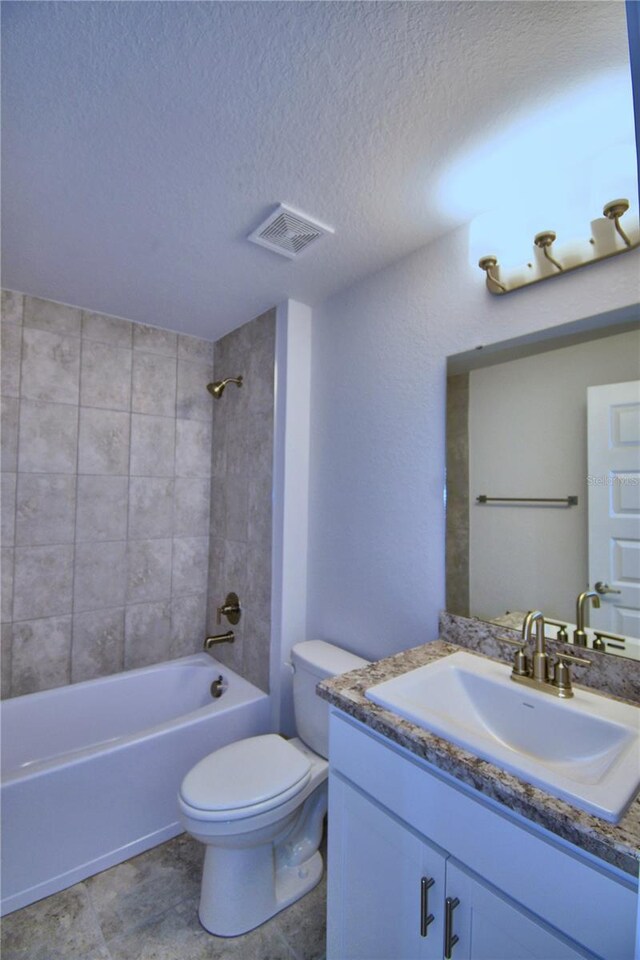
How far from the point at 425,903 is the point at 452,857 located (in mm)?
131

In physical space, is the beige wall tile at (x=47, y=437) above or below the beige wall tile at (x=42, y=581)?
above

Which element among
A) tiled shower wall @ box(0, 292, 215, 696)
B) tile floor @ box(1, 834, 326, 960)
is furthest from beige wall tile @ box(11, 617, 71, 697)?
tile floor @ box(1, 834, 326, 960)

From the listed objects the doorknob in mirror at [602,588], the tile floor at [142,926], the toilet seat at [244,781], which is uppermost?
the doorknob in mirror at [602,588]

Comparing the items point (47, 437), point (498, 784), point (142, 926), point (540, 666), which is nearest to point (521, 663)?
point (540, 666)

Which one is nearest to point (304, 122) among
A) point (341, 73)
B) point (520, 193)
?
point (341, 73)

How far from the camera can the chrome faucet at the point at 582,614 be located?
113cm

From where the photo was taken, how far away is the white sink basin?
0.73 meters

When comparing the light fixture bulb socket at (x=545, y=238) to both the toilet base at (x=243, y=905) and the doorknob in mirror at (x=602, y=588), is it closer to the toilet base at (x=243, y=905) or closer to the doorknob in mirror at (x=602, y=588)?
the doorknob in mirror at (x=602, y=588)

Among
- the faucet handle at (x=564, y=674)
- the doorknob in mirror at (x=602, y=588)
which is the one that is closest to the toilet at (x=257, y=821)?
the faucet handle at (x=564, y=674)

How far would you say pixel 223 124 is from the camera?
1.09 meters

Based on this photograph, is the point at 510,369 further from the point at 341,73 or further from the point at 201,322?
the point at 201,322

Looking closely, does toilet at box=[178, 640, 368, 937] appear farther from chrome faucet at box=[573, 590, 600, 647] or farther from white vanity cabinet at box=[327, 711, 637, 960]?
chrome faucet at box=[573, 590, 600, 647]

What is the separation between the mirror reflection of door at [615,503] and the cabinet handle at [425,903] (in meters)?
0.71

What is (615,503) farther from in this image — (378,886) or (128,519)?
(128,519)
